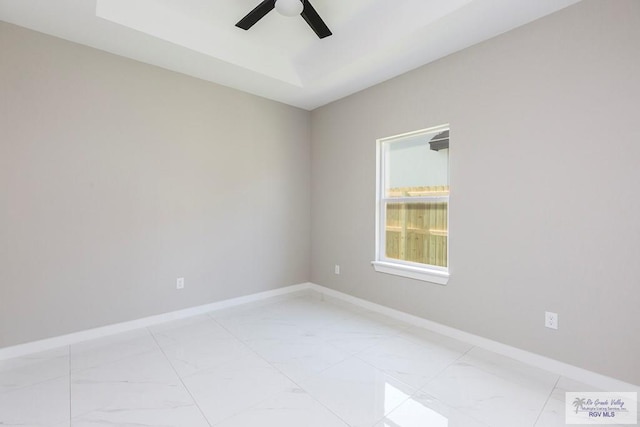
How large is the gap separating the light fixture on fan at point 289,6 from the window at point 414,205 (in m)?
1.55

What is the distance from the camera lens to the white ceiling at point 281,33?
83.3 inches

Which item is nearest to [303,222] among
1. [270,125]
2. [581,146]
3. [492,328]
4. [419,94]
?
[270,125]

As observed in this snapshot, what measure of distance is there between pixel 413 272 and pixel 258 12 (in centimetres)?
264

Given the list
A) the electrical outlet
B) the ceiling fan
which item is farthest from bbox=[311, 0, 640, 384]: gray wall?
the ceiling fan

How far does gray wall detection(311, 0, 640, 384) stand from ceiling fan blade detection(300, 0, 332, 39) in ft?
3.27

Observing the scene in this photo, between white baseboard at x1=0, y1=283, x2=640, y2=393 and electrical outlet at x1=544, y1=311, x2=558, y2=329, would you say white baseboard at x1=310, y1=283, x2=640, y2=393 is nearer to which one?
white baseboard at x1=0, y1=283, x2=640, y2=393

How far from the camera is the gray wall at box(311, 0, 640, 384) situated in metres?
1.83

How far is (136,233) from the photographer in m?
2.82

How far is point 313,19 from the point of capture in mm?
2330

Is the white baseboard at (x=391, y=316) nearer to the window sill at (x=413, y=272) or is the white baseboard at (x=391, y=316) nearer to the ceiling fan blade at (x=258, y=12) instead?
the window sill at (x=413, y=272)

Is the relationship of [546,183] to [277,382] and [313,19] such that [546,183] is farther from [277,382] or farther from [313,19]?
[277,382]

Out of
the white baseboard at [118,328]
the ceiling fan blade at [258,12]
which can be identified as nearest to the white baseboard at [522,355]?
the white baseboard at [118,328]

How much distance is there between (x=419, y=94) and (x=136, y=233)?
305 centimetres

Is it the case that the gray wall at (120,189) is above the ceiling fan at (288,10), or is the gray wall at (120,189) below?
below
